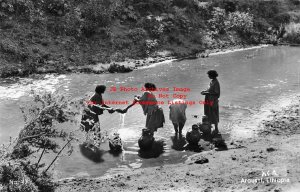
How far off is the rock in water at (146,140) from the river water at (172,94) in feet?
0.62

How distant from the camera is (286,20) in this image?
2719cm

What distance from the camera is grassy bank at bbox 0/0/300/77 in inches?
733

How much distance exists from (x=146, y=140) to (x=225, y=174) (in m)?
2.34

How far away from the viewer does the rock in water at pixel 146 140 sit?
989 centimetres

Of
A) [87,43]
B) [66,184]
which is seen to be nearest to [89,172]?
[66,184]

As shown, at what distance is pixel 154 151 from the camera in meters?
10.1

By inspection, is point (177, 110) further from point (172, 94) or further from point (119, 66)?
point (119, 66)

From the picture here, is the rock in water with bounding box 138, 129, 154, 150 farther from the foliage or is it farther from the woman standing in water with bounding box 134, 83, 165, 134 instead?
the foliage

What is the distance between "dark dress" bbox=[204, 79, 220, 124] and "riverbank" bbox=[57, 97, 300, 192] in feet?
3.82

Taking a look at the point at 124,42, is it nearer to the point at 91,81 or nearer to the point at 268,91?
the point at 91,81

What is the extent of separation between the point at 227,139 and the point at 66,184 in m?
4.45

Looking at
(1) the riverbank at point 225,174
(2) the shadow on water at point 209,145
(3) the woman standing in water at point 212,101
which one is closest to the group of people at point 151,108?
(3) the woman standing in water at point 212,101

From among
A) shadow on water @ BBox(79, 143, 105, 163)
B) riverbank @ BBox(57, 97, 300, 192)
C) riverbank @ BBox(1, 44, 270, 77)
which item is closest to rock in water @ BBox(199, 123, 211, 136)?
riverbank @ BBox(57, 97, 300, 192)

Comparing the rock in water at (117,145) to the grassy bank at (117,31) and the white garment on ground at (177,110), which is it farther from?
the grassy bank at (117,31)
